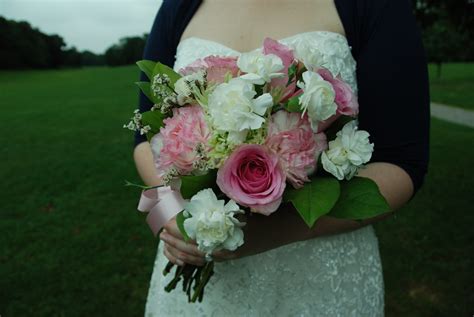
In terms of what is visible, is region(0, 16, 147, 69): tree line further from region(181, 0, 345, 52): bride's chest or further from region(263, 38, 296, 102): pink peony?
region(263, 38, 296, 102): pink peony

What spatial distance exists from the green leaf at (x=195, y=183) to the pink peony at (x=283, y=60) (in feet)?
0.96

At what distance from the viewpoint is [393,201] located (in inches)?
71.2

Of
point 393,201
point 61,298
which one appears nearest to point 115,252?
point 61,298

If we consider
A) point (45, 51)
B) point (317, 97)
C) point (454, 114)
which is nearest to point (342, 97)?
point (317, 97)

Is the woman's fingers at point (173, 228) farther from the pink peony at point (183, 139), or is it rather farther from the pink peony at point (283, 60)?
the pink peony at point (283, 60)

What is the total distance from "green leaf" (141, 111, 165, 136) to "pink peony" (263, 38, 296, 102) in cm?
39

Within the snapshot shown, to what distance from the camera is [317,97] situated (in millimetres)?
1343

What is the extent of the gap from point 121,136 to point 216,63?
13028mm

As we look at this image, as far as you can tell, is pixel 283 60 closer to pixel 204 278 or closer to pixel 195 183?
pixel 195 183

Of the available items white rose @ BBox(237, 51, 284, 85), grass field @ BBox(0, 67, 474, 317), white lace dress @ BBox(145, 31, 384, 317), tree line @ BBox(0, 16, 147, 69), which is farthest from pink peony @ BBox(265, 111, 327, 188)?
tree line @ BBox(0, 16, 147, 69)

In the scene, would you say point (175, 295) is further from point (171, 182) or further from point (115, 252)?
point (115, 252)

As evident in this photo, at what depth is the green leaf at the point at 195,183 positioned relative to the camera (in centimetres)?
143

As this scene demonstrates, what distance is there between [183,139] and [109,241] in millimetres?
5396

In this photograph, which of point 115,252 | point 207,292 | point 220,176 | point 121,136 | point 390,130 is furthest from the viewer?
point 121,136
